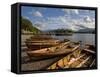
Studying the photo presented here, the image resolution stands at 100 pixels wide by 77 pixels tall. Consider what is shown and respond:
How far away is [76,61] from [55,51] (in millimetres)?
262

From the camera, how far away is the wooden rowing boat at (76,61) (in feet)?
8.86

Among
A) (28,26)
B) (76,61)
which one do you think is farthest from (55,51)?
(28,26)

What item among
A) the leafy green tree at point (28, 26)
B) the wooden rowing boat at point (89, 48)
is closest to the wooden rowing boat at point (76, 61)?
the wooden rowing boat at point (89, 48)

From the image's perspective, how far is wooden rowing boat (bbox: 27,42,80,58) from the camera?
2600mm

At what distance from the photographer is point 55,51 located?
2.68 meters

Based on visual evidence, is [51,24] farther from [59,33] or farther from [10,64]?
[10,64]

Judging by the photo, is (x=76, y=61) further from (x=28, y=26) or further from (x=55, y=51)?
(x=28, y=26)

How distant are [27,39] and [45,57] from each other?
26 cm

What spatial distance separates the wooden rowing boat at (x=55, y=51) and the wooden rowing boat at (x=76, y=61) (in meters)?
0.05

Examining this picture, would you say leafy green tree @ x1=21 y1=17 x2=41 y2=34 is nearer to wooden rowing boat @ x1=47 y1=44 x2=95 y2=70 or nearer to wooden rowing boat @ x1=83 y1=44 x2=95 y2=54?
wooden rowing boat @ x1=47 y1=44 x2=95 y2=70

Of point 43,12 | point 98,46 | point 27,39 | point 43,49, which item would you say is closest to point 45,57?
point 43,49

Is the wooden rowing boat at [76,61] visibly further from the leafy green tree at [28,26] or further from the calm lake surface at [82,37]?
the leafy green tree at [28,26]

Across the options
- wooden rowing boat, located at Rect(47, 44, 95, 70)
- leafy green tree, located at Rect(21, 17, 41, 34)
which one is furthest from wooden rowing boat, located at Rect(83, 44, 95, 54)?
leafy green tree, located at Rect(21, 17, 41, 34)

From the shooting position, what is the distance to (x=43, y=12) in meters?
2.63
